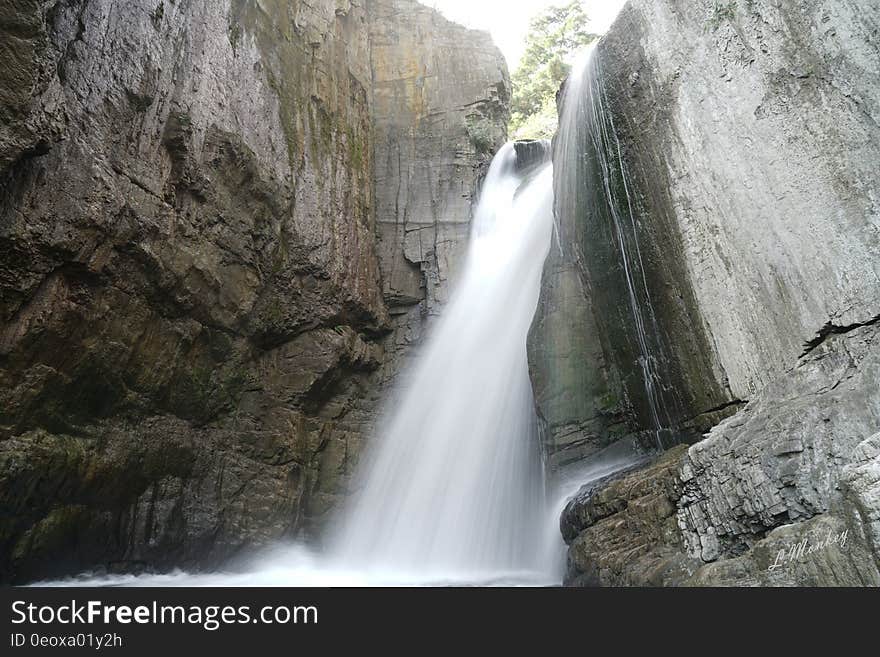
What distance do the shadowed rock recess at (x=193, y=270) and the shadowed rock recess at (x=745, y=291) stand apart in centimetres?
511

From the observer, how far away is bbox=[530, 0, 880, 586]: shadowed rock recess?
4516 millimetres

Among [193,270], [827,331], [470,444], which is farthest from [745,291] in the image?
[193,270]

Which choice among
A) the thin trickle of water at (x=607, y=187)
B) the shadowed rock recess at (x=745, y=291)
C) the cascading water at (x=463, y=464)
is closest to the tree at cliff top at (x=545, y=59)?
the cascading water at (x=463, y=464)

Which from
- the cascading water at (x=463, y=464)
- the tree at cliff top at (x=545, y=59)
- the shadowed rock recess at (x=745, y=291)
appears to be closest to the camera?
the shadowed rock recess at (x=745, y=291)

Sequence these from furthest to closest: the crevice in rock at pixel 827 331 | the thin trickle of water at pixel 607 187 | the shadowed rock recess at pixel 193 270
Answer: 1. the thin trickle of water at pixel 607 187
2. the shadowed rock recess at pixel 193 270
3. the crevice in rock at pixel 827 331

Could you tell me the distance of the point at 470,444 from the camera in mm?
10320

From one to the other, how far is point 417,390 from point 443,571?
3.92 m

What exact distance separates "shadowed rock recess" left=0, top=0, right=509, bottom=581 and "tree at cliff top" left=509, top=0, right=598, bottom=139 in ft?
39.2

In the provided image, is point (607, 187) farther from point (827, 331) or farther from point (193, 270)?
point (193, 270)

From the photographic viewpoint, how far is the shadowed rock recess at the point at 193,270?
6734 millimetres

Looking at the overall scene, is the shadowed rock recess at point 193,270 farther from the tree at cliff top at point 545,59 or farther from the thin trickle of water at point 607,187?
the tree at cliff top at point 545,59

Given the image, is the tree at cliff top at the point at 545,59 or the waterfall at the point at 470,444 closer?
the waterfall at the point at 470,444

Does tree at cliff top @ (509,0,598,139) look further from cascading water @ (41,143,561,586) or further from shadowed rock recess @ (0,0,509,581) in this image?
cascading water @ (41,143,561,586)

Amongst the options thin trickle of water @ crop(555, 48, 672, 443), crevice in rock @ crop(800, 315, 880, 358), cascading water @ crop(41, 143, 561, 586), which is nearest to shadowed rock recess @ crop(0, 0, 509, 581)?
cascading water @ crop(41, 143, 561, 586)
